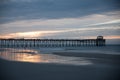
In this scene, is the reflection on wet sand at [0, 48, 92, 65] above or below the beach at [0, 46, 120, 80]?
below

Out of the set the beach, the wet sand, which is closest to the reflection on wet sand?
the beach

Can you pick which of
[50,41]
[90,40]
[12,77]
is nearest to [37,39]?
[50,41]

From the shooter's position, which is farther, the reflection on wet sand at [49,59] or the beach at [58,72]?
the reflection on wet sand at [49,59]

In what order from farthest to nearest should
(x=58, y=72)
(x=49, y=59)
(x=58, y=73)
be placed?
(x=49, y=59) → (x=58, y=72) → (x=58, y=73)

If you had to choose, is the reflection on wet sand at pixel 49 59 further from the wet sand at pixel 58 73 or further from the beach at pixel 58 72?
the wet sand at pixel 58 73

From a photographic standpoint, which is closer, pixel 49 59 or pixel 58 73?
pixel 58 73

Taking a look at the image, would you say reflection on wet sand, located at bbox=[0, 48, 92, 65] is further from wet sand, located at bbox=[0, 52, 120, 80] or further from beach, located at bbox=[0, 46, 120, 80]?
wet sand, located at bbox=[0, 52, 120, 80]

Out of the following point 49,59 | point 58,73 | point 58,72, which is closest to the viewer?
point 58,73

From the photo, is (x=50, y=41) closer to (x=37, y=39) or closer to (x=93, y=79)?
(x=37, y=39)

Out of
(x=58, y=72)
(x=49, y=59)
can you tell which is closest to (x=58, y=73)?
(x=58, y=72)

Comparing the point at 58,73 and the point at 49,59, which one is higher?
the point at 58,73

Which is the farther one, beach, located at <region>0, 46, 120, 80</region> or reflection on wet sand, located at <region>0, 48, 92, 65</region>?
reflection on wet sand, located at <region>0, 48, 92, 65</region>

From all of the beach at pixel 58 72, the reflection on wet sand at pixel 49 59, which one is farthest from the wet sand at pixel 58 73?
the reflection on wet sand at pixel 49 59

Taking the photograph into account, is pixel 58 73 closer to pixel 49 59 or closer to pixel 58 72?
pixel 58 72
